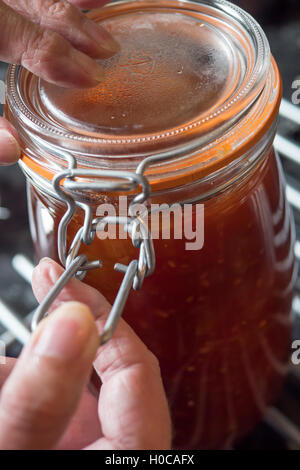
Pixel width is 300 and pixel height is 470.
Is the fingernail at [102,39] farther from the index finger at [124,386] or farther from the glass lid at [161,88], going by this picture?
the index finger at [124,386]

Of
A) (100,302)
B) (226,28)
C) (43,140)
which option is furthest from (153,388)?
(226,28)

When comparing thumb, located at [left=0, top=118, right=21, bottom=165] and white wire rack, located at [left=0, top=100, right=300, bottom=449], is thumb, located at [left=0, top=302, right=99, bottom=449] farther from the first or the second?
white wire rack, located at [left=0, top=100, right=300, bottom=449]

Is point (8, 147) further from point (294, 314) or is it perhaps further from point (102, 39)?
point (294, 314)

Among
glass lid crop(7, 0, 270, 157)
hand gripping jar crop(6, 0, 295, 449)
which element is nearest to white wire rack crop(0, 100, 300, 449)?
hand gripping jar crop(6, 0, 295, 449)

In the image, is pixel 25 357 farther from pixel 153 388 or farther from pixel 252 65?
pixel 252 65

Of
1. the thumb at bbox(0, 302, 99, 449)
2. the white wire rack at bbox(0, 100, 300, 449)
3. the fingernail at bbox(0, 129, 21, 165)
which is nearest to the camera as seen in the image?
the thumb at bbox(0, 302, 99, 449)

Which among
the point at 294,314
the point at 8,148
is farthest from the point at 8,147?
the point at 294,314

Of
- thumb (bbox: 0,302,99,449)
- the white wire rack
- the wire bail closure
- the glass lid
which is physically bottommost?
the white wire rack

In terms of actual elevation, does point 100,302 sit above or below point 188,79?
below
